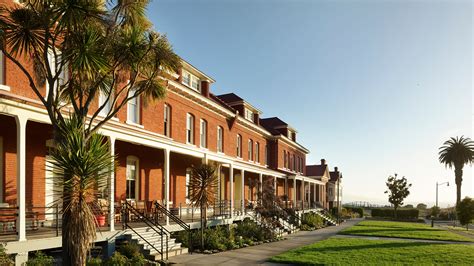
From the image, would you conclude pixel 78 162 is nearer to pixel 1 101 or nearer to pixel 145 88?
pixel 1 101

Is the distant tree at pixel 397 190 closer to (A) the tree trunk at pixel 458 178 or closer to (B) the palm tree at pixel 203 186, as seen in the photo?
(A) the tree trunk at pixel 458 178

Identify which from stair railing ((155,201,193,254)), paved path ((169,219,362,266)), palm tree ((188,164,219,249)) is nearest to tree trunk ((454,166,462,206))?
paved path ((169,219,362,266))

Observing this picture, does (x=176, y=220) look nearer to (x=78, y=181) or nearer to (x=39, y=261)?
(x=39, y=261)

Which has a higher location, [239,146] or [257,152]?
[239,146]

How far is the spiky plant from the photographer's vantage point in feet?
28.5

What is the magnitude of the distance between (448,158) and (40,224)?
214ft

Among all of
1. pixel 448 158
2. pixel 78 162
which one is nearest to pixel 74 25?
pixel 78 162

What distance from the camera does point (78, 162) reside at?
8.67 meters

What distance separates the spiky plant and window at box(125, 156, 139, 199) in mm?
9791

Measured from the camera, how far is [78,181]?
28.7ft

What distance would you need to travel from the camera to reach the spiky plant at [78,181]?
8680mm

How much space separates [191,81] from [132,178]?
8.58m

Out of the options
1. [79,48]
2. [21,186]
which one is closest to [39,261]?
[21,186]

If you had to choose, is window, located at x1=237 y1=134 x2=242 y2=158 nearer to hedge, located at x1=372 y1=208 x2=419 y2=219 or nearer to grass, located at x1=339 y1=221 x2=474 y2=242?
grass, located at x1=339 y1=221 x2=474 y2=242
